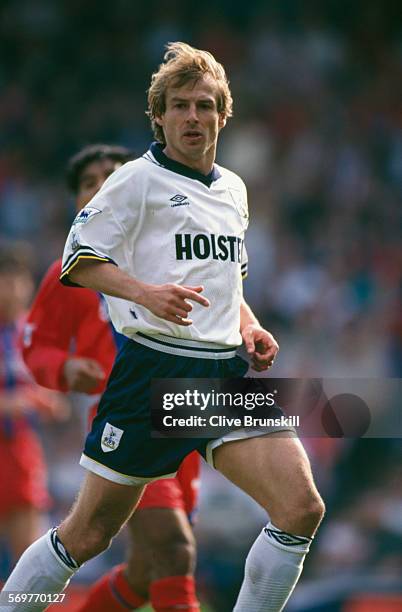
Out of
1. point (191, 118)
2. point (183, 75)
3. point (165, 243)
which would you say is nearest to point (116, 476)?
point (165, 243)

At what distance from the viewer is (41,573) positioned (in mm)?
4289

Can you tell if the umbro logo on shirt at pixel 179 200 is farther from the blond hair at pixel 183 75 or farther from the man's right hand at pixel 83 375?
the man's right hand at pixel 83 375

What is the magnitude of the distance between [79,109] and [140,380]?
10564mm

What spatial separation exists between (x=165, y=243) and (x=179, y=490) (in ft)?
4.87

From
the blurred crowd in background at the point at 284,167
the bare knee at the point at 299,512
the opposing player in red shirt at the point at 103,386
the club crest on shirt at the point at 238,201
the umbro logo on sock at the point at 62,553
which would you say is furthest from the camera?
the blurred crowd in background at the point at 284,167

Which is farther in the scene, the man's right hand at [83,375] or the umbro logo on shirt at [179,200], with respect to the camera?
the man's right hand at [83,375]

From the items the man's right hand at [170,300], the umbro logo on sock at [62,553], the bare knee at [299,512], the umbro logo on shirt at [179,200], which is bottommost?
the umbro logo on sock at [62,553]

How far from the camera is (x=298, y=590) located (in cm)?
812

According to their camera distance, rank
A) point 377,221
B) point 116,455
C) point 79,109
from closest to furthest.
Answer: point 116,455, point 377,221, point 79,109

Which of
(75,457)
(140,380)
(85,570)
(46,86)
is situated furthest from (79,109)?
(140,380)

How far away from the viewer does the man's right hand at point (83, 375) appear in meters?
5.08

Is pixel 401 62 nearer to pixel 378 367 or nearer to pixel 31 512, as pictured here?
pixel 378 367

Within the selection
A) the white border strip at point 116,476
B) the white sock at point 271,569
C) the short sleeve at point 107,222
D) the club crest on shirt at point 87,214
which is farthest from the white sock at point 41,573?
the club crest on shirt at point 87,214

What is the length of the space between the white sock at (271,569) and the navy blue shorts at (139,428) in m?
0.37
